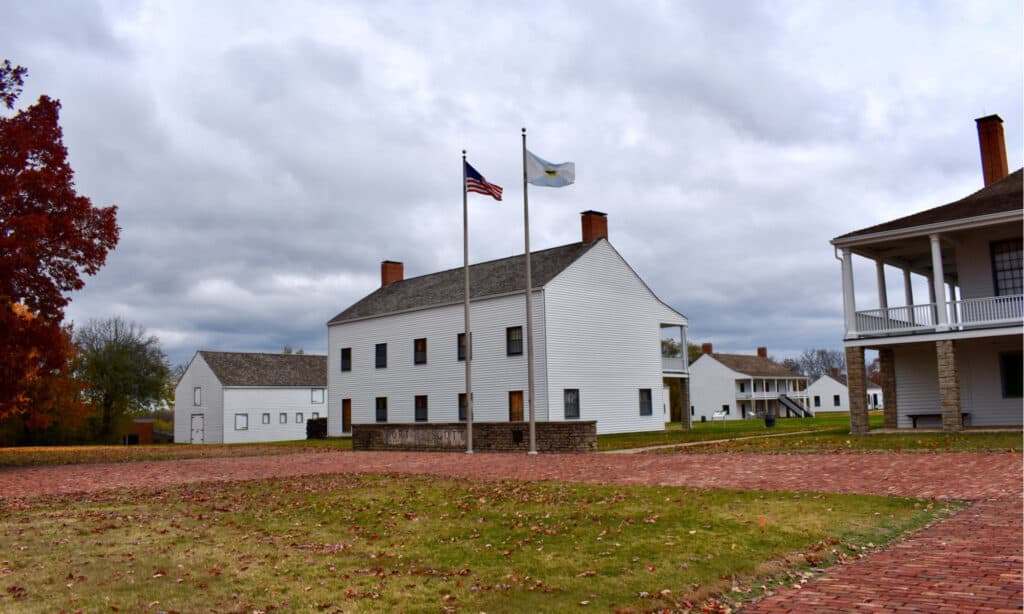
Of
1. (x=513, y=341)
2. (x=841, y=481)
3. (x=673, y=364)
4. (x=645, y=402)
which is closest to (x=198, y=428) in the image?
(x=513, y=341)

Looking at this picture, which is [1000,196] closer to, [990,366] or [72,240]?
[990,366]

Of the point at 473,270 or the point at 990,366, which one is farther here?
the point at 473,270

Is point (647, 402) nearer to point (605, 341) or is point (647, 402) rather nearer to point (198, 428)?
point (605, 341)

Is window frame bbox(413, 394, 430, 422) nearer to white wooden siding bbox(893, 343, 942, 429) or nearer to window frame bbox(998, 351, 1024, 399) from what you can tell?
white wooden siding bbox(893, 343, 942, 429)

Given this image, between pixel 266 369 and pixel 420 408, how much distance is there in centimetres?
2361

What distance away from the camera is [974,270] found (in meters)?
25.2

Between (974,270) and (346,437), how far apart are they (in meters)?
31.6

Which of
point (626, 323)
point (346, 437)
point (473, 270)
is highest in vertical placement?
point (473, 270)

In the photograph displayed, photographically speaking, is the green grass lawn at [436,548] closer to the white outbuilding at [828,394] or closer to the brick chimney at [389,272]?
the brick chimney at [389,272]

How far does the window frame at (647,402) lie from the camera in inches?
1556

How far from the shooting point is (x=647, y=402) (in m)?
39.9

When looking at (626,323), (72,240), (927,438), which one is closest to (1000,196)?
(927,438)

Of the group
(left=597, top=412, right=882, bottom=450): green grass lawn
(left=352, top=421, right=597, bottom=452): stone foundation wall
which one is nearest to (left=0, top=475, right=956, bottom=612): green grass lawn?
(left=352, top=421, right=597, bottom=452): stone foundation wall

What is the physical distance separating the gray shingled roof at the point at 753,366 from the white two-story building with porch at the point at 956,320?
53224 mm
